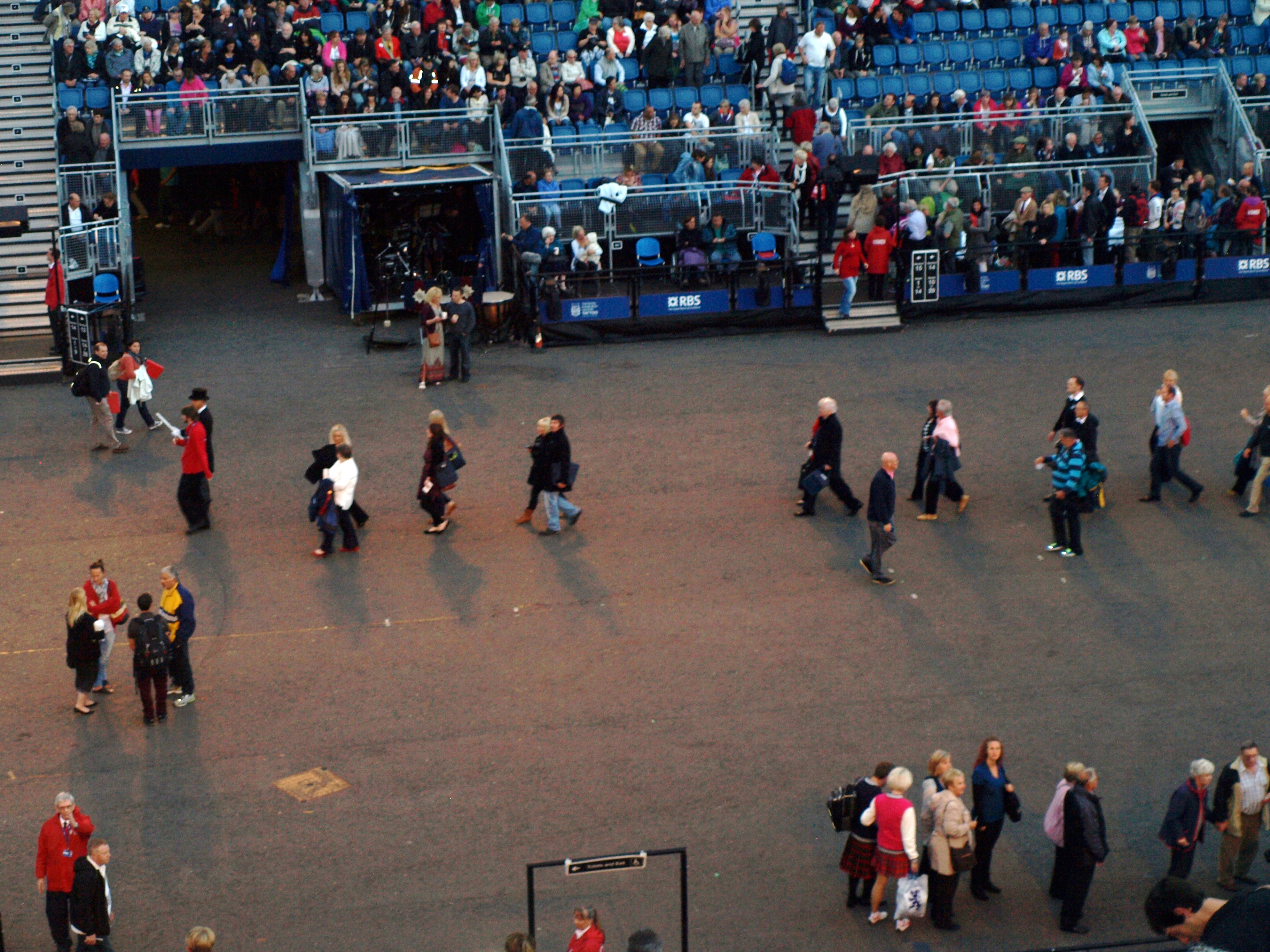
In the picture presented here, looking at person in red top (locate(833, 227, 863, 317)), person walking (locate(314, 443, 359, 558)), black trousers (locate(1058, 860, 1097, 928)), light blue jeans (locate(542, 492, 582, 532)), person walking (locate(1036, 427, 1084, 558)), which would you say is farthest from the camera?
person in red top (locate(833, 227, 863, 317))

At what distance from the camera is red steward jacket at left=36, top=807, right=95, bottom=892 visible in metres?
10.9

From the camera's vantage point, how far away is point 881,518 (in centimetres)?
1630

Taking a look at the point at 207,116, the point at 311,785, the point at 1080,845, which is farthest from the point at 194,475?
the point at 207,116

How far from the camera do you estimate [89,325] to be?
23.5 m

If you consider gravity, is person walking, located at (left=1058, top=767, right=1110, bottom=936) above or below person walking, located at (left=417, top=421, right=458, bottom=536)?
below

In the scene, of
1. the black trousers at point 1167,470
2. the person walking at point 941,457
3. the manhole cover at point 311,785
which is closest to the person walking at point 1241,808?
the manhole cover at point 311,785

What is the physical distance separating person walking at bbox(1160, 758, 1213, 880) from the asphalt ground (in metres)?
0.54

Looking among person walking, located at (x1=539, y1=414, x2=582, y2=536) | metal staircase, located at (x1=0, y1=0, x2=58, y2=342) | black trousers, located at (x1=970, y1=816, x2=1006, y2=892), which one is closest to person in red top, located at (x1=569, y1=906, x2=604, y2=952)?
black trousers, located at (x1=970, y1=816, x2=1006, y2=892)

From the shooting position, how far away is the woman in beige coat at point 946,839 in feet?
36.4

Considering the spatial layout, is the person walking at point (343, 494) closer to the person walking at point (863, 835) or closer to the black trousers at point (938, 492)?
the black trousers at point (938, 492)

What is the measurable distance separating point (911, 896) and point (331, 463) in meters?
8.85

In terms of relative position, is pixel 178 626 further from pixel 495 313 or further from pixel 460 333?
pixel 495 313

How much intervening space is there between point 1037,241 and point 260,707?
55.9 ft

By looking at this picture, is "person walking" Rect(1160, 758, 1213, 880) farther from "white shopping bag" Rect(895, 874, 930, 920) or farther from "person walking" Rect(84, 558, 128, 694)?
"person walking" Rect(84, 558, 128, 694)
